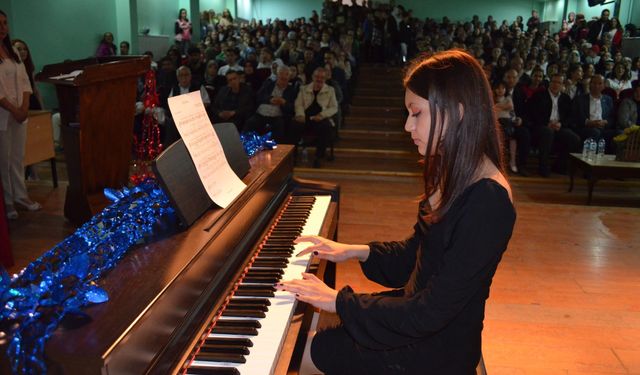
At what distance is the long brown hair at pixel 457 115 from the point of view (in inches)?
52.2

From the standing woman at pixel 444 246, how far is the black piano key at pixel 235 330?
18 centimetres

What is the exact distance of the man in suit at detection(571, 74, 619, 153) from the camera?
24.6ft

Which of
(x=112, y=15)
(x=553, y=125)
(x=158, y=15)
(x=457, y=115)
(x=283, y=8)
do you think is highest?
(x=283, y=8)

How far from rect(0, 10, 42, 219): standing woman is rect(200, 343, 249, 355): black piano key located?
12.1 feet

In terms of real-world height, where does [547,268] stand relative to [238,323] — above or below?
below

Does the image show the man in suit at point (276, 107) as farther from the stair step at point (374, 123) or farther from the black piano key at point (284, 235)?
the black piano key at point (284, 235)

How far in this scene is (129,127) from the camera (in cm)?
352

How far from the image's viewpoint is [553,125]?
7.37m

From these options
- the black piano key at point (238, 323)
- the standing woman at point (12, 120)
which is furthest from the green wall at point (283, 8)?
the black piano key at point (238, 323)

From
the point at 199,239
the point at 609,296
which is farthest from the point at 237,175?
A: the point at 609,296

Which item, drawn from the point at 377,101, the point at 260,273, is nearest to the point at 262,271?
the point at 260,273

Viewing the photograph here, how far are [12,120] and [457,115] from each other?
420 centimetres

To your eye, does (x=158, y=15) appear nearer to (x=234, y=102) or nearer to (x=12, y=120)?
(x=234, y=102)

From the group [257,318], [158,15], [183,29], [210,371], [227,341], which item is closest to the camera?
[210,371]
